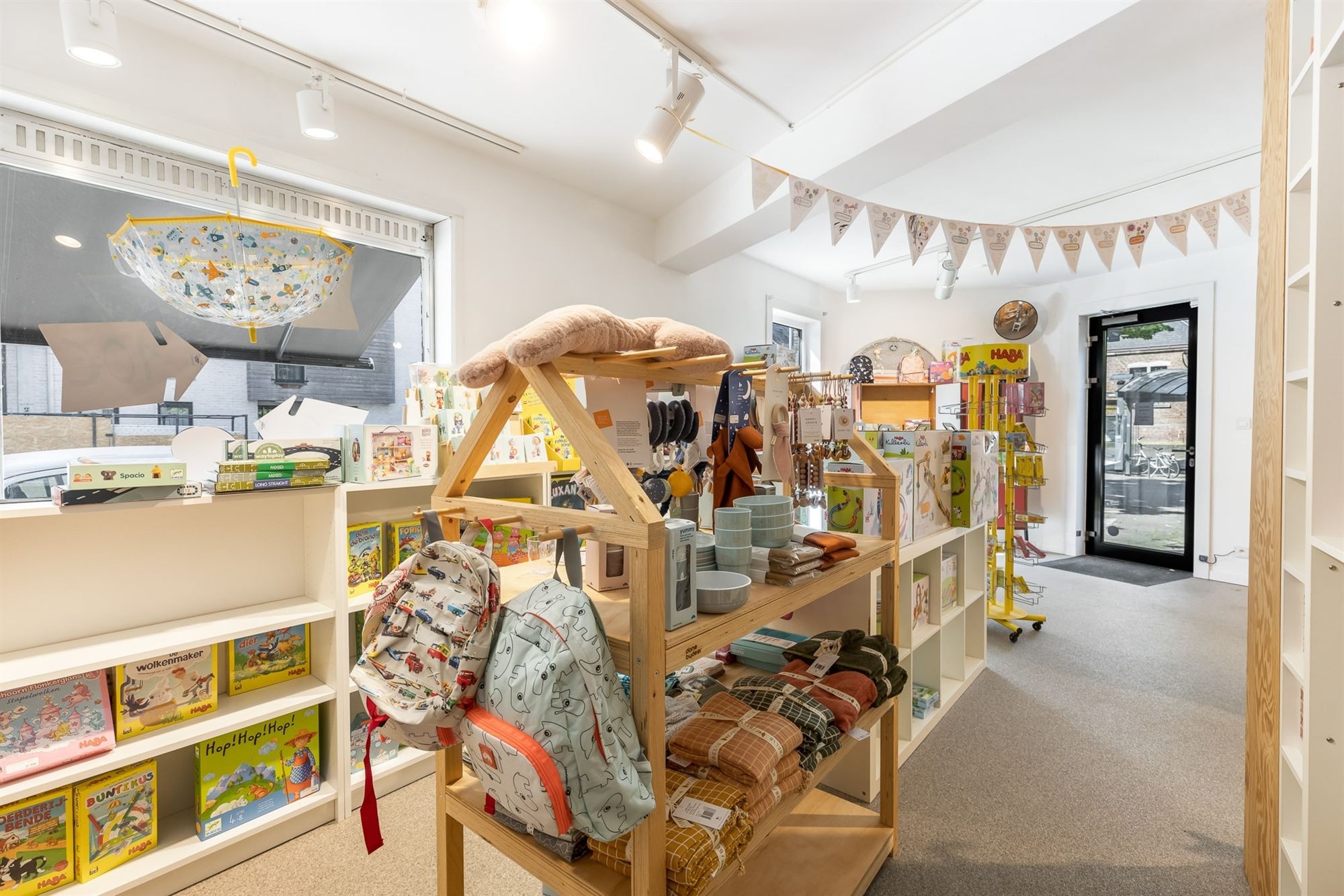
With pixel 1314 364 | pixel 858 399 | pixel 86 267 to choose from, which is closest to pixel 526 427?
pixel 86 267

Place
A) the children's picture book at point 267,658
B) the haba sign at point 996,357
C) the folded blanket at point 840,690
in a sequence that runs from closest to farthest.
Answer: the folded blanket at point 840,690
the children's picture book at point 267,658
the haba sign at point 996,357

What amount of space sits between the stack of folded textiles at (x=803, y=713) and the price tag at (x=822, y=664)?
4.4 inches

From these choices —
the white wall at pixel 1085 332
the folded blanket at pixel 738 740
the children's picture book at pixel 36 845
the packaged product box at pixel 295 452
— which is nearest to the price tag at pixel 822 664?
the folded blanket at pixel 738 740

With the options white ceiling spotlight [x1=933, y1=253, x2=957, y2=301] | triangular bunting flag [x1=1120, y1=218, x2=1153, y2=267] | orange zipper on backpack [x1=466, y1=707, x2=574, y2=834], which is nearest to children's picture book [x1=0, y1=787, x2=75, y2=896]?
orange zipper on backpack [x1=466, y1=707, x2=574, y2=834]

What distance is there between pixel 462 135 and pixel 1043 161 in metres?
3.01

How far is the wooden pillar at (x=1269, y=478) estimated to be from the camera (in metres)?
1.53

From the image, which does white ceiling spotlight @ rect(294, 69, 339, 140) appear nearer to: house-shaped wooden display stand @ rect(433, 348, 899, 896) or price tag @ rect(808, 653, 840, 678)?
house-shaped wooden display stand @ rect(433, 348, 899, 896)

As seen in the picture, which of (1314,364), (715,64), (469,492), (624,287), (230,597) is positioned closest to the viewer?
(1314,364)

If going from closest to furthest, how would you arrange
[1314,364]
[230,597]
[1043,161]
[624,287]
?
1. [1314,364]
2. [230,597]
3. [1043,161]
4. [624,287]

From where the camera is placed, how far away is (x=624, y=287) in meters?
3.63

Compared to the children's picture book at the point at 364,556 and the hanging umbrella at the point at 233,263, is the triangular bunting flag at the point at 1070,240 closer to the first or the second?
the hanging umbrella at the point at 233,263

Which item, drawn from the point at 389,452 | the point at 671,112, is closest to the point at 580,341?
the point at 389,452

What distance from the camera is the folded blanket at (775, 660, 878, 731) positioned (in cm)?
151

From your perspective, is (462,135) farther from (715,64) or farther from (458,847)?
(458,847)
